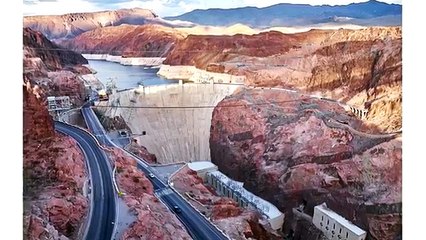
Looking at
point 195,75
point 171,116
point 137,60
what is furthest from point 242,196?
point 137,60

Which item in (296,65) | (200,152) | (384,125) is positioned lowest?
(200,152)

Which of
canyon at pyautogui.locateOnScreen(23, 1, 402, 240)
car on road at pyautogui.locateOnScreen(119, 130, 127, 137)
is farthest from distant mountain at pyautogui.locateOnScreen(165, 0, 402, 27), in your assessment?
car on road at pyautogui.locateOnScreen(119, 130, 127, 137)

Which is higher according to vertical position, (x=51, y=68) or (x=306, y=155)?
(x=51, y=68)

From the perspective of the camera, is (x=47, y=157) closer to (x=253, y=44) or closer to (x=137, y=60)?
(x=137, y=60)

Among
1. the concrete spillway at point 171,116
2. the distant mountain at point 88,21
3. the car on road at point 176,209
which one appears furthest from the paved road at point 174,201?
the distant mountain at point 88,21

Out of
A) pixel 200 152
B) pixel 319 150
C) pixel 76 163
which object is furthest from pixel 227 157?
pixel 76 163
